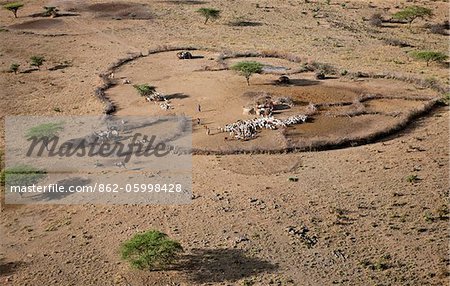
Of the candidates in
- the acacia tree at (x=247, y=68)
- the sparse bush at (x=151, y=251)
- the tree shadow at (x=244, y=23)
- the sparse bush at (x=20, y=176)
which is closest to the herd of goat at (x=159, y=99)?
the acacia tree at (x=247, y=68)

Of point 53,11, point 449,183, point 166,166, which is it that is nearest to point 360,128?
point 449,183

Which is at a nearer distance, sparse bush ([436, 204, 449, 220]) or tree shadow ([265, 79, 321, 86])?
sparse bush ([436, 204, 449, 220])

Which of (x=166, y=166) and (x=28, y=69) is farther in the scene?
(x=28, y=69)

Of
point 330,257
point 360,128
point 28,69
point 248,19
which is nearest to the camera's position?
point 330,257

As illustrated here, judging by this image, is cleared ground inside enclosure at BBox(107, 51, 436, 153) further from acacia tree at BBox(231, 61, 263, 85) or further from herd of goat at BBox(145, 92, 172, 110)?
acacia tree at BBox(231, 61, 263, 85)

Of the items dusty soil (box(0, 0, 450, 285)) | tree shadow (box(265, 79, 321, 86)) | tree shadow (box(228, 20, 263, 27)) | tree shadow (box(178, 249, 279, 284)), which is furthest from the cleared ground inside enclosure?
tree shadow (box(228, 20, 263, 27))

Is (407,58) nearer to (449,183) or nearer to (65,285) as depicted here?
(449,183)

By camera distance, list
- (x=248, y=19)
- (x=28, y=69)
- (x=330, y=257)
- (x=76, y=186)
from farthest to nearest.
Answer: (x=248, y=19), (x=28, y=69), (x=76, y=186), (x=330, y=257)
